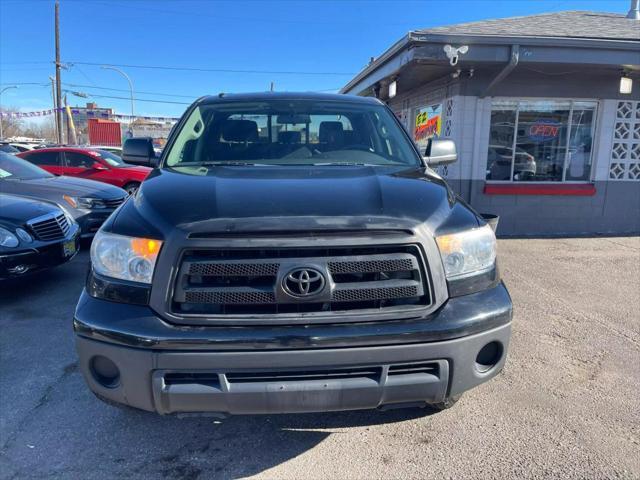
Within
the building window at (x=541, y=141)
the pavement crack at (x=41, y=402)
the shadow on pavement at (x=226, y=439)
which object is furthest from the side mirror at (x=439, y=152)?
the building window at (x=541, y=141)

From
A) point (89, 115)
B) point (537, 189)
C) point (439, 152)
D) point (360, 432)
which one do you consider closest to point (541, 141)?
point (537, 189)

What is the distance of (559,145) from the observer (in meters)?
8.79

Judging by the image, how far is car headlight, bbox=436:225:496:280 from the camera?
84.6 inches

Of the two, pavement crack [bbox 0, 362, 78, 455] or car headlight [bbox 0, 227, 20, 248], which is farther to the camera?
car headlight [bbox 0, 227, 20, 248]

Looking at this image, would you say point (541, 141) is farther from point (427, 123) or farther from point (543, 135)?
point (427, 123)

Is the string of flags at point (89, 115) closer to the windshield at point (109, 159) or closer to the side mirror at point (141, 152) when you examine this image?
the windshield at point (109, 159)

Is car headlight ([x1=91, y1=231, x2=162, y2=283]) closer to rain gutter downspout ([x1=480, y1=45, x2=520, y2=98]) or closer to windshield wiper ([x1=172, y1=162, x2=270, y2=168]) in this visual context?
windshield wiper ([x1=172, y1=162, x2=270, y2=168])

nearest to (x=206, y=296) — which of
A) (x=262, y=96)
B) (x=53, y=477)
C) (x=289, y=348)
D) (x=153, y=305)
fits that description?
(x=153, y=305)

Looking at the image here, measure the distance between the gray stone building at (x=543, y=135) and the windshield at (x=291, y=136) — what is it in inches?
187

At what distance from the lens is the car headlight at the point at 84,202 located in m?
6.85

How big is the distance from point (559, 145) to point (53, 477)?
9094 mm

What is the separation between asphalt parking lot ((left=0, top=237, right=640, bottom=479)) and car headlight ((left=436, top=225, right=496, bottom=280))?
0.79 m

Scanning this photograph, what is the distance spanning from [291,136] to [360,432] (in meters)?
2.00

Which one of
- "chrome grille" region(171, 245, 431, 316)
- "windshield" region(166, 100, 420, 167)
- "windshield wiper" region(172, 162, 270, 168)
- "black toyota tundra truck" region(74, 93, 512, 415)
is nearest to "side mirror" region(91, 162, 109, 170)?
"windshield" region(166, 100, 420, 167)
